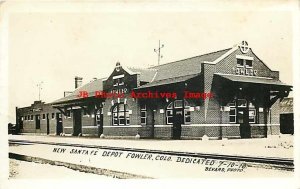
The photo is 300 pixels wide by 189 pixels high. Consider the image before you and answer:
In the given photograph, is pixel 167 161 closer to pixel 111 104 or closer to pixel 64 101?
pixel 111 104

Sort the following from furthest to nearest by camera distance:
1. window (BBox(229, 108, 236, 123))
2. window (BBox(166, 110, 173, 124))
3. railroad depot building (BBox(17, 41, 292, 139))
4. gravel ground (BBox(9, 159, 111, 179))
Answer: window (BBox(166, 110, 173, 124))
window (BBox(229, 108, 236, 123))
railroad depot building (BBox(17, 41, 292, 139))
gravel ground (BBox(9, 159, 111, 179))

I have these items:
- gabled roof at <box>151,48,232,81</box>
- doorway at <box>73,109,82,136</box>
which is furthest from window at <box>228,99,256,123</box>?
doorway at <box>73,109,82,136</box>

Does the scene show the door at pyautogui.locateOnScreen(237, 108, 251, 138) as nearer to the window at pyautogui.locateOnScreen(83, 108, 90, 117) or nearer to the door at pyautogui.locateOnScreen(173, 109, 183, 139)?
the door at pyautogui.locateOnScreen(173, 109, 183, 139)

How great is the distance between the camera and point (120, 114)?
611 cm

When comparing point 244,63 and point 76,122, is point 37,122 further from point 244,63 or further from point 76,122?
point 244,63

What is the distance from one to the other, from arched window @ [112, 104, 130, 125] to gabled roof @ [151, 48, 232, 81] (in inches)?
21.9

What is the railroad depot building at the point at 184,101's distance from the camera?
5.71m

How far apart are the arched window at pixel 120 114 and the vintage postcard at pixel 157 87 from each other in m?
0.05

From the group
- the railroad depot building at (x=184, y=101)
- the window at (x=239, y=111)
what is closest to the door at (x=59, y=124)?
the railroad depot building at (x=184, y=101)

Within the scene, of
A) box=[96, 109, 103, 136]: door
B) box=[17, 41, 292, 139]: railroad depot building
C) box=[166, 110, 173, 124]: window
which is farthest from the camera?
box=[96, 109, 103, 136]: door

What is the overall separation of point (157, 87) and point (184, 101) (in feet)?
1.20

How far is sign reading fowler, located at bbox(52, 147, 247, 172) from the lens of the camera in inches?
211

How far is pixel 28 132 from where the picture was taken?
6.19m

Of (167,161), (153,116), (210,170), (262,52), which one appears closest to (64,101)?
(153,116)
